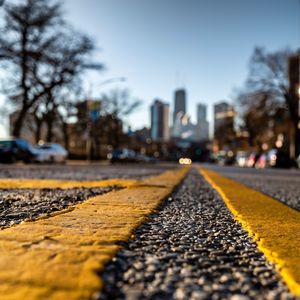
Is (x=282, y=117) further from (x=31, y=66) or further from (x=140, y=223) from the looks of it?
(x=140, y=223)

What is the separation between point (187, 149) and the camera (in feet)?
378

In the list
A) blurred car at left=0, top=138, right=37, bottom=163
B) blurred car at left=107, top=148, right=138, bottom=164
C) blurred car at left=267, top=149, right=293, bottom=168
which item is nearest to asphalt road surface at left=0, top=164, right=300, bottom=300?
blurred car at left=0, top=138, right=37, bottom=163

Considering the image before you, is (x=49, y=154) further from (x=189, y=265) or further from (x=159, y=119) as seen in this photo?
(x=159, y=119)

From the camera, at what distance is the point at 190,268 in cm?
175

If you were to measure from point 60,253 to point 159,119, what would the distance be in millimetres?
166762

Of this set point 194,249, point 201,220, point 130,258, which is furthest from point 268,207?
point 130,258

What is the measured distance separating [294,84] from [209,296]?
1852 inches

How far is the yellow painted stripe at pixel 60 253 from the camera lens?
52.6 inches

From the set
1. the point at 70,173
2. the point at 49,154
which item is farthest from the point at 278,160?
the point at 70,173

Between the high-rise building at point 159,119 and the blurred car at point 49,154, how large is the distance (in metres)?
126

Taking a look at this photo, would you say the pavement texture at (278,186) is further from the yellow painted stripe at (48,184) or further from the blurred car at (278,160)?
the blurred car at (278,160)

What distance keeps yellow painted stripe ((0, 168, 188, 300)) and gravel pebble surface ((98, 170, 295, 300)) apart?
2.8 inches

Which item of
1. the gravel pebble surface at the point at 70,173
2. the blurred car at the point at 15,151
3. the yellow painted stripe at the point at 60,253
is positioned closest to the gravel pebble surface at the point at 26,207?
the yellow painted stripe at the point at 60,253

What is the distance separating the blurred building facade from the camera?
157550 mm
